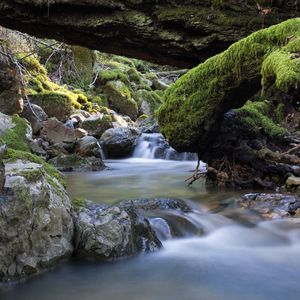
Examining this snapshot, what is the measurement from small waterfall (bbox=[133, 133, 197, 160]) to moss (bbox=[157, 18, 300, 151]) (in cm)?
630

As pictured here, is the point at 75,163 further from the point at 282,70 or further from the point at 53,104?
the point at 282,70

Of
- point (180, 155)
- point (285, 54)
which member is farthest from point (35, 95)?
point (285, 54)

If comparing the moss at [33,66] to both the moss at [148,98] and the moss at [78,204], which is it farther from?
the moss at [78,204]

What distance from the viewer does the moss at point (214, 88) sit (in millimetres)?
5828

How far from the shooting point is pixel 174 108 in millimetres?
7469

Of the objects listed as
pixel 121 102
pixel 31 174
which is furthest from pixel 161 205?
pixel 121 102

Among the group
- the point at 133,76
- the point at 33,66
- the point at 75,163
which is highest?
the point at 133,76

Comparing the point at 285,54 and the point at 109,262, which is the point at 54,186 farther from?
the point at 285,54

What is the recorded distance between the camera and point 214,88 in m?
6.93

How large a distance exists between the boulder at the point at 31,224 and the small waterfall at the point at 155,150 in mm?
9992

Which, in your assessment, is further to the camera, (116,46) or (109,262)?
(116,46)

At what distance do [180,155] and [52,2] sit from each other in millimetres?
8648

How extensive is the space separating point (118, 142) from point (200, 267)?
34.8 feet

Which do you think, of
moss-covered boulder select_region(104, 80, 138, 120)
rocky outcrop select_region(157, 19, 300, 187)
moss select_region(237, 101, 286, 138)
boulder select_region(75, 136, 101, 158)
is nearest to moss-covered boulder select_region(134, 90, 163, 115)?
moss-covered boulder select_region(104, 80, 138, 120)
